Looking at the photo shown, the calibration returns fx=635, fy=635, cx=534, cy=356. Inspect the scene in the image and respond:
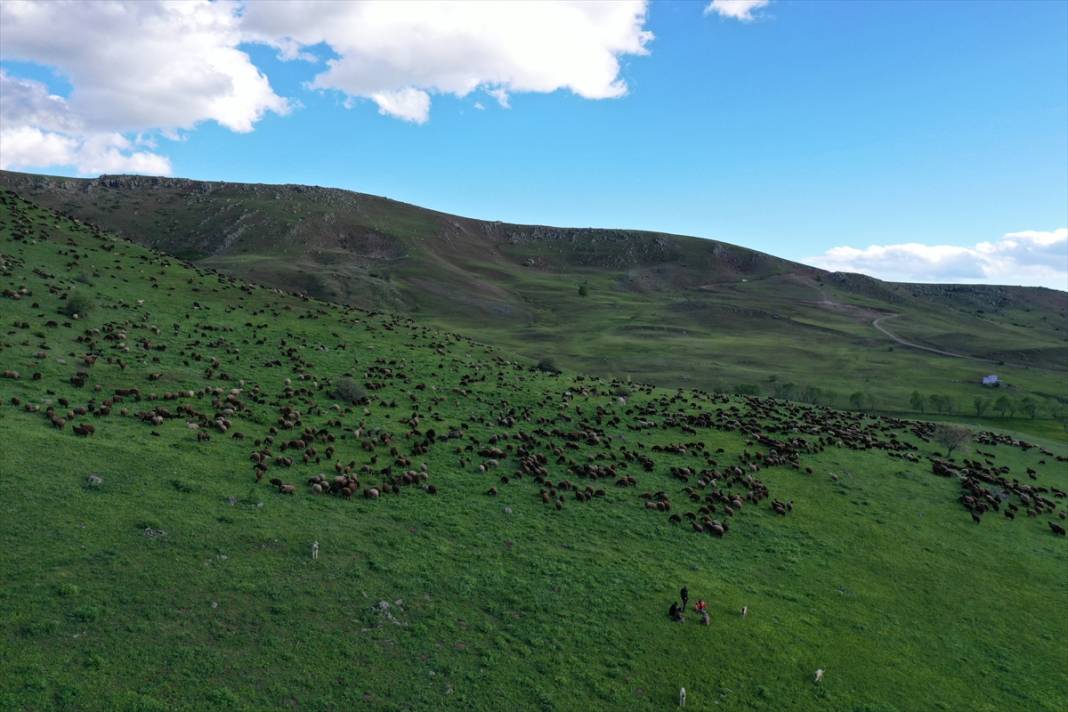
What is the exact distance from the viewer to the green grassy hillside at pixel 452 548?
15172 mm

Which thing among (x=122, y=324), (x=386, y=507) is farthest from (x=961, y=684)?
(x=122, y=324)

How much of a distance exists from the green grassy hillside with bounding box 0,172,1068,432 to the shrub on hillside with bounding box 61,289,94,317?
2048 inches

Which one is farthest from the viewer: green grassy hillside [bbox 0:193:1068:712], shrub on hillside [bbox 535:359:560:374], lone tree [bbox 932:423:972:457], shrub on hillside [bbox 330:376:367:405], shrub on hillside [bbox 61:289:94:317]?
shrub on hillside [bbox 535:359:560:374]

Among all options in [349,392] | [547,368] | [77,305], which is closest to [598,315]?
[547,368]

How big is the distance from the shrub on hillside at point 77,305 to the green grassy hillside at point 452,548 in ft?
2.00

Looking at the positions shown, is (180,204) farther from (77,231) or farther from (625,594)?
(625,594)

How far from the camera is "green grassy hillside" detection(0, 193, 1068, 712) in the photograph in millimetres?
15172

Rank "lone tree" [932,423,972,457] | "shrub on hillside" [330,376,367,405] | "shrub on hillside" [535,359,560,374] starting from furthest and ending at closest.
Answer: "shrub on hillside" [535,359,560,374], "lone tree" [932,423,972,457], "shrub on hillside" [330,376,367,405]

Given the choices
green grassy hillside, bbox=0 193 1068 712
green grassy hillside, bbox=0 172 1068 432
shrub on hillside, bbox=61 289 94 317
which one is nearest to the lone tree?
green grassy hillside, bbox=0 193 1068 712

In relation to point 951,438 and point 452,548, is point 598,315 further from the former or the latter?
point 452,548

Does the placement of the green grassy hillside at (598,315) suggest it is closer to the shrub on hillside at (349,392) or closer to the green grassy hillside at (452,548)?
the shrub on hillside at (349,392)

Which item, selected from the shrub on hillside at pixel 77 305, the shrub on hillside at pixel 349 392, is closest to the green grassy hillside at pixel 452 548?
the shrub on hillside at pixel 349 392

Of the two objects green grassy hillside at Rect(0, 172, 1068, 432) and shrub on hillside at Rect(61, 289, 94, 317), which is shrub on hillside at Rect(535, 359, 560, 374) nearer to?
green grassy hillside at Rect(0, 172, 1068, 432)

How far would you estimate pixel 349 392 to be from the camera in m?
37.3
